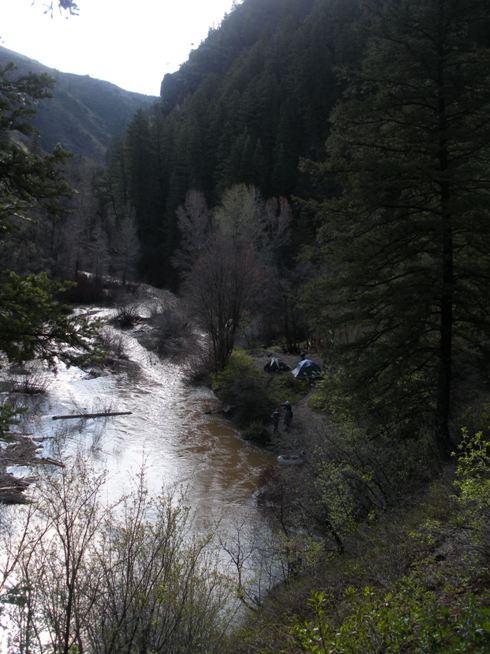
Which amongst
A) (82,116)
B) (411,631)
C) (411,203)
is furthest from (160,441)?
(82,116)

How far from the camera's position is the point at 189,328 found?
34.7m

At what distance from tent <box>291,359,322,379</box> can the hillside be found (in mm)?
105464

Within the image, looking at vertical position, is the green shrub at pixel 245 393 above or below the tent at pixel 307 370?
below

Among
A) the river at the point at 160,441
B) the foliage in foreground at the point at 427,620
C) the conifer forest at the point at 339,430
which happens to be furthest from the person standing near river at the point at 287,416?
the foliage in foreground at the point at 427,620

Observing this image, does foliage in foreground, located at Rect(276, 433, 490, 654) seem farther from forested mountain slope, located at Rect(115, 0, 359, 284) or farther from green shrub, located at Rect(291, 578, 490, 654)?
forested mountain slope, located at Rect(115, 0, 359, 284)

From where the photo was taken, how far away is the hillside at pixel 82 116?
140 metres

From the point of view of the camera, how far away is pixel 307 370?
27.0 m

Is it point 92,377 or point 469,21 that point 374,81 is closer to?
point 469,21

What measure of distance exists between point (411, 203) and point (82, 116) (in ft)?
565

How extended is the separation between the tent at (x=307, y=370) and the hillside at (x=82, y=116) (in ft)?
346

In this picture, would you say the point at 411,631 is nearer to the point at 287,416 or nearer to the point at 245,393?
the point at 287,416

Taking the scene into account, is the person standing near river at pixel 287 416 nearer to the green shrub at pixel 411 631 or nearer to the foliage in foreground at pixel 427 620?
the foliage in foreground at pixel 427 620

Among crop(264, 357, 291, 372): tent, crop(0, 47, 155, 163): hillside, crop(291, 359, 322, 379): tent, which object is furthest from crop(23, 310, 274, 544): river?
crop(0, 47, 155, 163): hillside

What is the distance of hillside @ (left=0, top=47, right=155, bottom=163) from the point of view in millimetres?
139750
